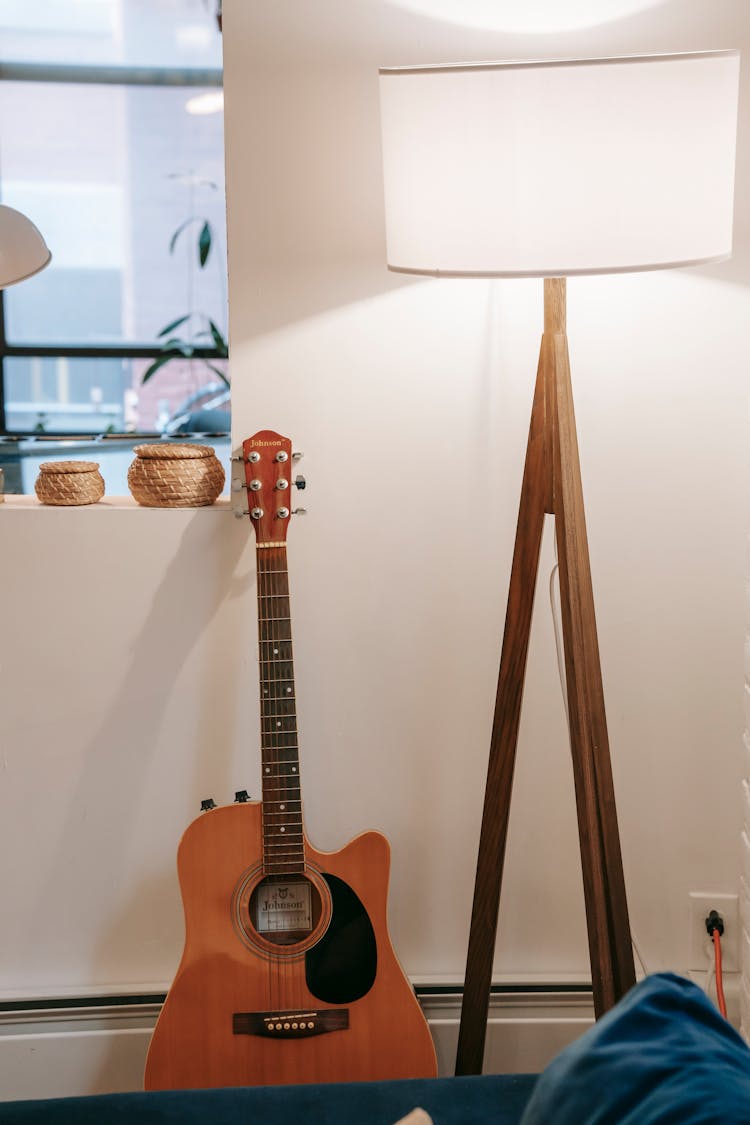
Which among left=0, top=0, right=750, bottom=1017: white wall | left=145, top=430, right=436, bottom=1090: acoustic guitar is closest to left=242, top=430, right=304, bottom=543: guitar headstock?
left=145, top=430, right=436, bottom=1090: acoustic guitar

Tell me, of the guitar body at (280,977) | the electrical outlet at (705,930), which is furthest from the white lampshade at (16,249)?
the electrical outlet at (705,930)

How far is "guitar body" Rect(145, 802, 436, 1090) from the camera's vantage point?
159 centimetres

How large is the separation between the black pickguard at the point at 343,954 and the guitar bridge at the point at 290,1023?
2 centimetres

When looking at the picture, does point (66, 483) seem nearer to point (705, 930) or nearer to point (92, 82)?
point (705, 930)

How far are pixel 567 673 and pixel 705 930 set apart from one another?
0.69 metres

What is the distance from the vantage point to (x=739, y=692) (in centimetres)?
180

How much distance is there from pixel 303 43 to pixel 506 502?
766 mm

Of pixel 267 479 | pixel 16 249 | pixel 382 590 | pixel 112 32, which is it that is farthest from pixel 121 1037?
pixel 112 32

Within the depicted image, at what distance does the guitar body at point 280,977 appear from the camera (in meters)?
1.59

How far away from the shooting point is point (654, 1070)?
0.72 m

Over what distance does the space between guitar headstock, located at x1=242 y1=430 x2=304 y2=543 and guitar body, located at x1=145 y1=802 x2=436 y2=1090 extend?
431 millimetres

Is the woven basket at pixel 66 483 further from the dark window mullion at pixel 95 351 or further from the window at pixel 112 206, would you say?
the dark window mullion at pixel 95 351

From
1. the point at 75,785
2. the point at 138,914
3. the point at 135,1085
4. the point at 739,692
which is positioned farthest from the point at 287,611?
the point at 135,1085

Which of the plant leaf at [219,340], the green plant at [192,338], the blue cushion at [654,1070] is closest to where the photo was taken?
the blue cushion at [654,1070]
